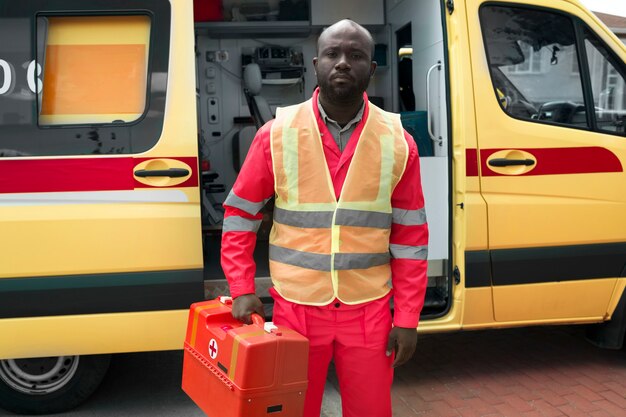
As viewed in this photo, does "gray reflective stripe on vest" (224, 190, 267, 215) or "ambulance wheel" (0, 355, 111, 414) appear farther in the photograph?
"ambulance wheel" (0, 355, 111, 414)

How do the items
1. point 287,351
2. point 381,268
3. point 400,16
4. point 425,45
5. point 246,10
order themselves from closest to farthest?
point 287,351
point 381,268
point 425,45
point 400,16
point 246,10

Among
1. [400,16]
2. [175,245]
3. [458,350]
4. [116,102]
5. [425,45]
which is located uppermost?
[400,16]

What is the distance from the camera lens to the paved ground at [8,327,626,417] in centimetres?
358

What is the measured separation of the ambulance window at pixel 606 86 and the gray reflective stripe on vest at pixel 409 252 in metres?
1.93

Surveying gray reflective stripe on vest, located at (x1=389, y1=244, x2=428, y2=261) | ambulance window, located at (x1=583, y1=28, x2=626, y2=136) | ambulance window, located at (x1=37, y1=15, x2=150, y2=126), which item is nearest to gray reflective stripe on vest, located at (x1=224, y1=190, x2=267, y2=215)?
gray reflective stripe on vest, located at (x1=389, y1=244, x2=428, y2=261)

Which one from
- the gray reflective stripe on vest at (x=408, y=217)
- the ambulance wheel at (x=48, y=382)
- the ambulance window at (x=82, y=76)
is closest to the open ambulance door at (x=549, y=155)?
the gray reflective stripe on vest at (x=408, y=217)

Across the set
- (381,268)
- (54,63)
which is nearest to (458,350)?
(381,268)

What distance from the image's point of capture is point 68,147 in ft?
10.3

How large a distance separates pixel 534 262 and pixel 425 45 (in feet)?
4.91

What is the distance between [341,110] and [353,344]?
0.78 metres

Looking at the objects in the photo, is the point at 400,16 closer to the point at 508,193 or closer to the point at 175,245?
the point at 508,193

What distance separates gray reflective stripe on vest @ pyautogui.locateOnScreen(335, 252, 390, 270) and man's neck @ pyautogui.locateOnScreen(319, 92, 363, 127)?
445 millimetres

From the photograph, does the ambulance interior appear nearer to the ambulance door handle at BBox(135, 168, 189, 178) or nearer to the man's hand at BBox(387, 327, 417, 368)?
the ambulance door handle at BBox(135, 168, 189, 178)

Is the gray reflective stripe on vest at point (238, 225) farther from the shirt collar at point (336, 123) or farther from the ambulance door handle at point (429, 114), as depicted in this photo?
the ambulance door handle at point (429, 114)
